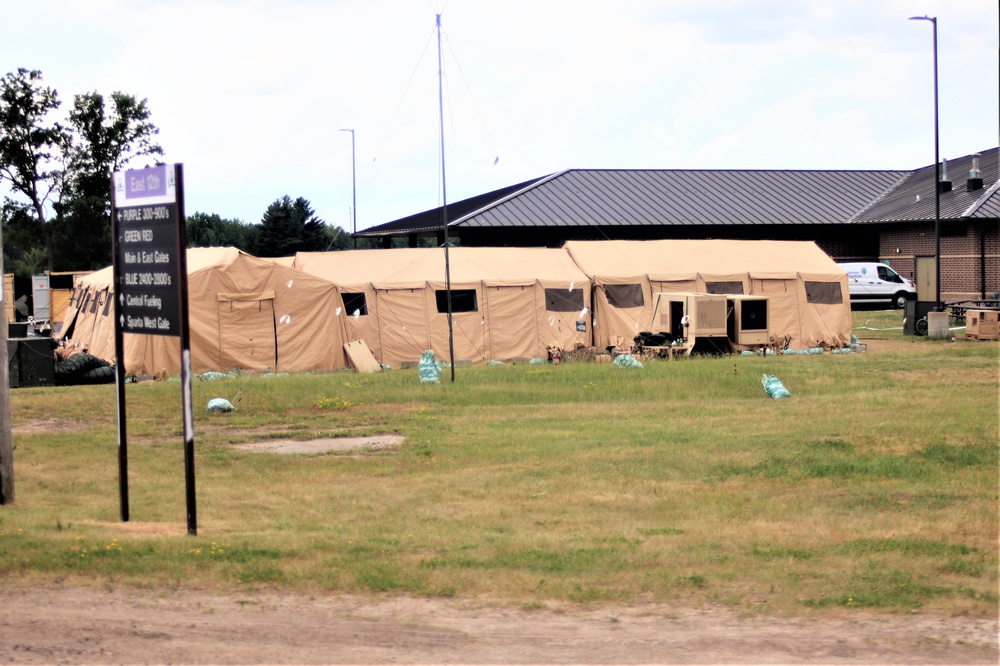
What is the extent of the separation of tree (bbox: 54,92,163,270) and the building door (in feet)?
138

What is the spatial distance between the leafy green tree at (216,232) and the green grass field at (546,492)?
2754 inches

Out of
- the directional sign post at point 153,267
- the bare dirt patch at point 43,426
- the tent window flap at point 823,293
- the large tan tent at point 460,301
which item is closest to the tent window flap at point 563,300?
the large tan tent at point 460,301

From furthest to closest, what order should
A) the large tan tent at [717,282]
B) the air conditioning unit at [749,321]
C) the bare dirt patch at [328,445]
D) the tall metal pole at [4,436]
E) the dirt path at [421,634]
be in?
the large tan tent at [717,282]
the air conditioning unit at [749,321]
the bare dirt patch at [328,445]
the tall metal pole at [4,436]
the dirt path at [421,634]

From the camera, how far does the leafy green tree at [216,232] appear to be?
298 ft

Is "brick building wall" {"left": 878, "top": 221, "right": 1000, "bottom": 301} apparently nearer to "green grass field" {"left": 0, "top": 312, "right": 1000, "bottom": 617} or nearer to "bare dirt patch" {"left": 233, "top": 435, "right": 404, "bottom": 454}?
"green grass field" {"left": 0, "top": 312, "right": 1000, "bottom": 617}

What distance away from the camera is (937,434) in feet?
46.5

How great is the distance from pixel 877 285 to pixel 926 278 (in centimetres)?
331

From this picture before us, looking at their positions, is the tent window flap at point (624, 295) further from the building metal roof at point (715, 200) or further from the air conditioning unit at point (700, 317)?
the building metal roof at point (715, 200)

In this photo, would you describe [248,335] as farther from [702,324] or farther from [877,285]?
[877,285]

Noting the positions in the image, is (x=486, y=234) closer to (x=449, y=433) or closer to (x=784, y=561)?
(x=449, y=433)

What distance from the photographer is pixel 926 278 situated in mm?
46844

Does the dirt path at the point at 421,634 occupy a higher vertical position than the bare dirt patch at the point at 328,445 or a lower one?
lower

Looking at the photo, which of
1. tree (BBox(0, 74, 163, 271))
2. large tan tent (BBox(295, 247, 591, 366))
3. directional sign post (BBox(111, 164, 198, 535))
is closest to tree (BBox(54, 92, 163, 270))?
tree (BBox(0, 74, 163, 271))

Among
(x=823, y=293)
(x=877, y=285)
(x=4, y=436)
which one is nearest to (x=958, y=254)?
(x=877, y=285)
